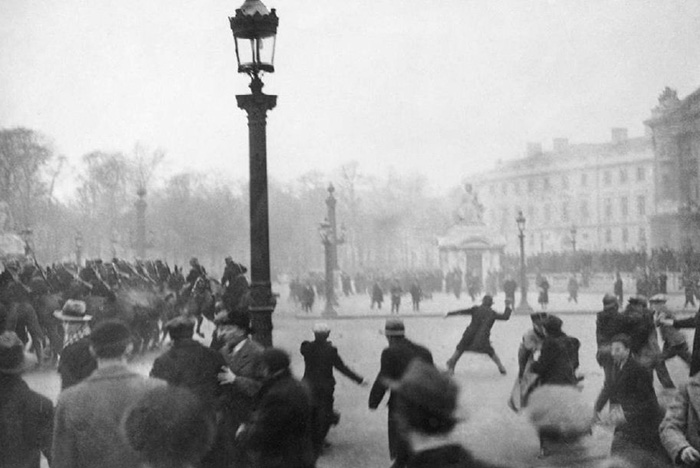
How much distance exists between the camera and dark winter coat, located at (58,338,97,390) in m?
4.55

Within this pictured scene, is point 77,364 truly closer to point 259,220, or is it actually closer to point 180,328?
point 180,328

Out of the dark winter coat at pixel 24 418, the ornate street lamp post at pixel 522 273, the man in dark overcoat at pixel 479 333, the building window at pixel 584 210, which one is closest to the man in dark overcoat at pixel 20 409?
the dark winter coat at pixel 24 418

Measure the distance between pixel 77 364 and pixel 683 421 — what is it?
9.81ft

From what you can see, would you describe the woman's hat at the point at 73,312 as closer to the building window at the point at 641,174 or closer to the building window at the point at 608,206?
the building window at the point at 641,174

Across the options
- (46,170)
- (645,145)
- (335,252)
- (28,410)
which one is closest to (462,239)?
(335,252)

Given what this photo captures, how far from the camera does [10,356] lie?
152 inches

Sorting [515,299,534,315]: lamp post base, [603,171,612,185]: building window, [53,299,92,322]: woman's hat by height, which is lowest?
[515,299,534,315]: lamp post base

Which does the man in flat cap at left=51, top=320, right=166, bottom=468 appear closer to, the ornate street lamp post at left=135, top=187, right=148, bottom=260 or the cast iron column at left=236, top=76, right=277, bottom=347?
the cast iron column at left=236, top=76, right=277, bottom=347

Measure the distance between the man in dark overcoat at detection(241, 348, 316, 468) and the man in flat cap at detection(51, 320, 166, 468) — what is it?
493 mm

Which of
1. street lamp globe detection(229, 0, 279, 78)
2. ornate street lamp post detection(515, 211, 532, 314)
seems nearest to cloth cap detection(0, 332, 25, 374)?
street lamp globe detection(229, 0, 279, 78)

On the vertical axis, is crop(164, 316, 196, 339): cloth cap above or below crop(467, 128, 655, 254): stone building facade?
below

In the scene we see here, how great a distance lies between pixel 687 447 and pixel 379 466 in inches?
130

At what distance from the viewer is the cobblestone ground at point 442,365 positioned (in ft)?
21.0

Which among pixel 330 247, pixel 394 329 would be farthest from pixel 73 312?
pixel 330 247
